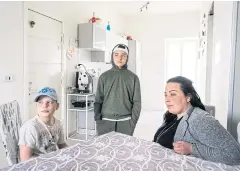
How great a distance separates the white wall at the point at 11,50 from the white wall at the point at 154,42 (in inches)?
175

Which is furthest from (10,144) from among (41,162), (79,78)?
(79,78)

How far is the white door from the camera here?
3133 mm

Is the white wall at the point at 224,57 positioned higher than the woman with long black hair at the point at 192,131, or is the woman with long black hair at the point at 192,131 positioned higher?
the white wall at the point at 224,57

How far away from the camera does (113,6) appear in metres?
5.71

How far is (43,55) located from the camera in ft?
11.2

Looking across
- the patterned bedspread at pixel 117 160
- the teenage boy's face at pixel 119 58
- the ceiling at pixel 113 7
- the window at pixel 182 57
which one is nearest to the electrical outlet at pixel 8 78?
the ceiling at pixel 113 7

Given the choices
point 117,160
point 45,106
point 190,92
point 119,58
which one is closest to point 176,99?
point 190,92

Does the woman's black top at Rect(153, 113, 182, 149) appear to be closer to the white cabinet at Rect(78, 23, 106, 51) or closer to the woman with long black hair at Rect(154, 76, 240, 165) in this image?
the woman with long black hair at Rect(154, 76, 240, 165)

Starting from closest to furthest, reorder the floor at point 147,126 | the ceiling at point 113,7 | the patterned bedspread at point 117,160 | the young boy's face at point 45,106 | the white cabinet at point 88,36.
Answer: the patterned bedspread at point 117,160, the young boy's face at point 45,106, the ceiling at point 113,7, the floor at point 147,126, the white cabinet at point 88,36

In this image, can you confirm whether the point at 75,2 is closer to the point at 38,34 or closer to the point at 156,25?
the point at 38,34

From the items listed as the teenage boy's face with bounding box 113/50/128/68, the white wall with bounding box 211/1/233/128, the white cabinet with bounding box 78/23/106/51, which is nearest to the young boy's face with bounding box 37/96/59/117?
the teenage boy's face with bounding box 113/50/128/68

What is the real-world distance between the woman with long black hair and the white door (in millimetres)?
2265

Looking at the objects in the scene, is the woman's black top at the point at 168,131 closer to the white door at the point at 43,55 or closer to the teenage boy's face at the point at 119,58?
the teenage boy's face at the point at 119,58

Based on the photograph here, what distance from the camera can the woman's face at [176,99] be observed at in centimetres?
132
